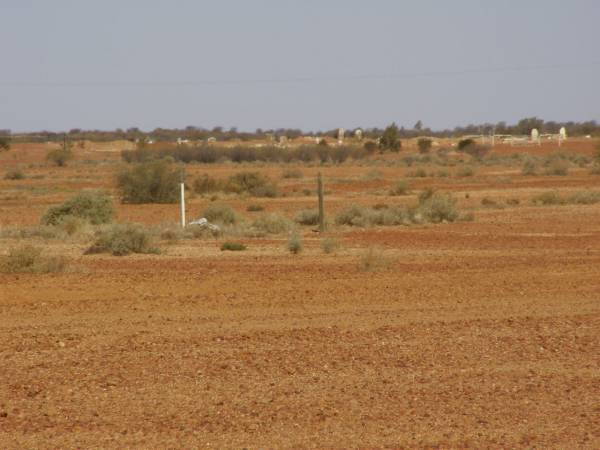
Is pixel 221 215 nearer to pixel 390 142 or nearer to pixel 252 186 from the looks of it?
pixel 252 186

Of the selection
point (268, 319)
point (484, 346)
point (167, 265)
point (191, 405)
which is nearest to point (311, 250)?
point (167, 265)

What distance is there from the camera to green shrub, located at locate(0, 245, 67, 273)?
21.0 metres

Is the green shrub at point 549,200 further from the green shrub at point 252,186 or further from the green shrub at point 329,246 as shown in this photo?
the green shrub at point 329,246

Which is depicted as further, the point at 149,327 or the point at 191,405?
the point at 149,327

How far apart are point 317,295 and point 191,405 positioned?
7757 mm

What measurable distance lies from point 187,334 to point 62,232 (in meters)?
18.7

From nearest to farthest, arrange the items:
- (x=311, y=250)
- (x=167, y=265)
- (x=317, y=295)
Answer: (x=317, y=295), (x=167, y=265), (x=311, y=250)

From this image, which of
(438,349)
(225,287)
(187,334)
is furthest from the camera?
(225,287)

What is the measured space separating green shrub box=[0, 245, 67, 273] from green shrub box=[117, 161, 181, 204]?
28918 millimetres

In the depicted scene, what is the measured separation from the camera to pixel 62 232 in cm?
3106

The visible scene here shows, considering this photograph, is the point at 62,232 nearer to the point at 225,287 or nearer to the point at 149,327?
the point at 225,287

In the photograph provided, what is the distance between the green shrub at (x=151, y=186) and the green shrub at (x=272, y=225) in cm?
1808

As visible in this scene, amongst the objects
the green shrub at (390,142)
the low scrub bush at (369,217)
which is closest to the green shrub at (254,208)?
the low scrub bush at (369,217)

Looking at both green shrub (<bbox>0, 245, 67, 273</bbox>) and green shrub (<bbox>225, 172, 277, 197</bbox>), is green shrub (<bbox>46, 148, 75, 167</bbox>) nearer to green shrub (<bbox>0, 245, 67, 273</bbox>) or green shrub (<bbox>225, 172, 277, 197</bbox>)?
green shrub (<bbox>225, 172, 277, 197</bbox>)
